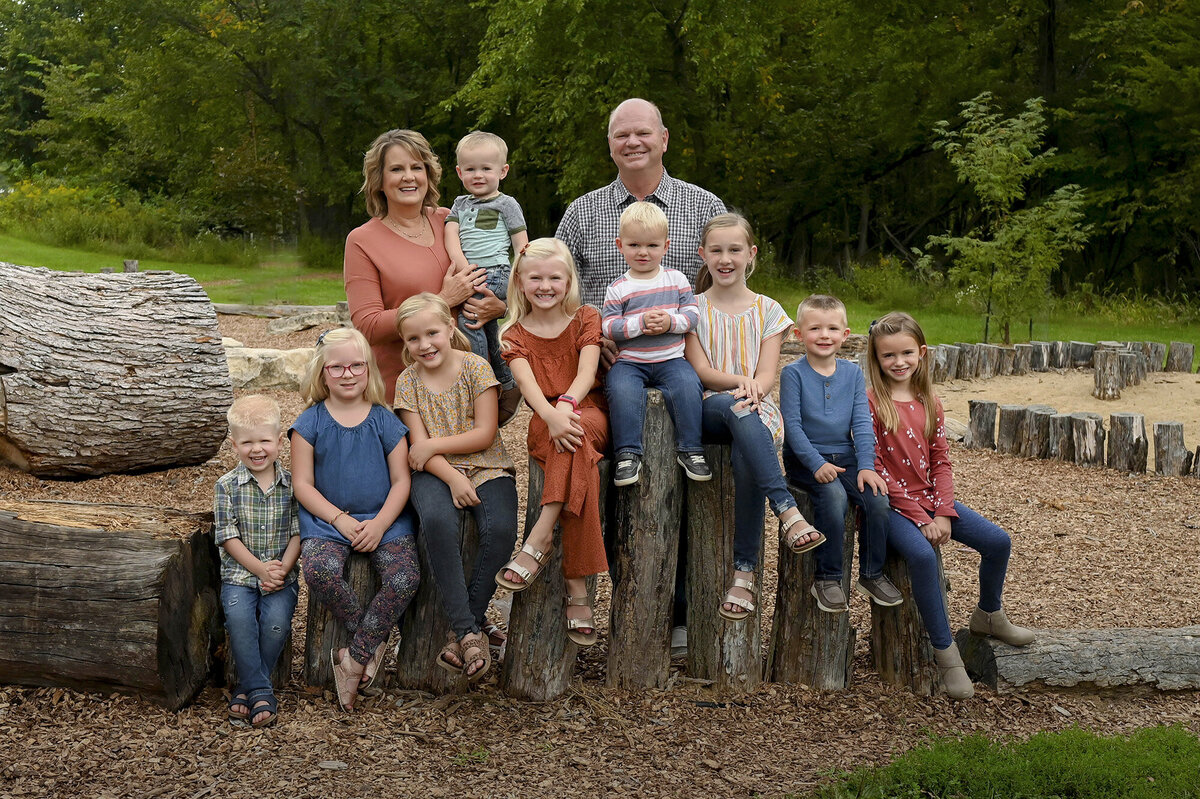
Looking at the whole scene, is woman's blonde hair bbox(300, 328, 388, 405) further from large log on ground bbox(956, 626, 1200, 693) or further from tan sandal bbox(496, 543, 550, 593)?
large log on ground bbox(956, 626, 1200, 693)

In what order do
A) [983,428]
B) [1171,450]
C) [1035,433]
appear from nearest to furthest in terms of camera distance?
[1171,450] → [1035,433] → [983,428]

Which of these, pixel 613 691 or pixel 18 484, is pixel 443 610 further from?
pixel 18 484

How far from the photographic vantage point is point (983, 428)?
775 cm

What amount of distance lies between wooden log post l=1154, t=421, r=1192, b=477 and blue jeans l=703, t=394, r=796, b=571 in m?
4.63

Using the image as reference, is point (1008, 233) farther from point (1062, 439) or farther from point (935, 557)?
point (935, 557)

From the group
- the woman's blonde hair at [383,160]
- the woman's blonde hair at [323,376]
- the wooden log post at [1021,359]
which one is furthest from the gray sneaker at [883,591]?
the wooden log post at [1021,359]

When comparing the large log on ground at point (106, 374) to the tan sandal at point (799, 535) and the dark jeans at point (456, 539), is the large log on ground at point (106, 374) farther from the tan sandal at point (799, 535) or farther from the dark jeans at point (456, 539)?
the tan sandal at point (799, 535)

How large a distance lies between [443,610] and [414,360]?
0.85 meters

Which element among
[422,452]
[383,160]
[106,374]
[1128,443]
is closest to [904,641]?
[422,452]

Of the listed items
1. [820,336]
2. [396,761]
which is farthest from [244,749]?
[820,336]

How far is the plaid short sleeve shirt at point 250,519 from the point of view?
3.40 m

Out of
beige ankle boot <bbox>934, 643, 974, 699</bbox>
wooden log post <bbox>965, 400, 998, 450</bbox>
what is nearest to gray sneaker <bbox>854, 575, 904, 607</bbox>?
beige ankle boot <bbox>934, 643, 974, 699</bbox>

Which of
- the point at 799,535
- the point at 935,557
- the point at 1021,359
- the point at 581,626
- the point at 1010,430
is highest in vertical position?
the point at 1021,359

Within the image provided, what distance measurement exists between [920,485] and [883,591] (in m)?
0.38
